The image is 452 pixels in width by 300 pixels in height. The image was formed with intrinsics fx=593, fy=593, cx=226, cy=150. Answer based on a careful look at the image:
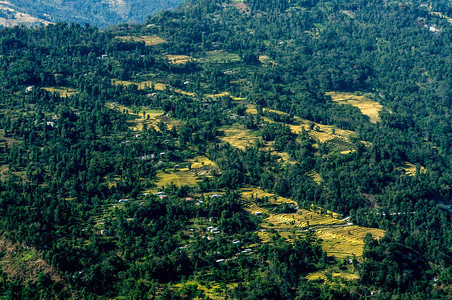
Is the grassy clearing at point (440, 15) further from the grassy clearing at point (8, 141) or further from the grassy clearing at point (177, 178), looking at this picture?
the grassy clearing at point (8, 141)

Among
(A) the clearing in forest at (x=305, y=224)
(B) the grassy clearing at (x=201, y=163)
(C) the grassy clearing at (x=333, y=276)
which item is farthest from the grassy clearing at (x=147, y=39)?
(C) the grassy clearing at (x=333, y=276)

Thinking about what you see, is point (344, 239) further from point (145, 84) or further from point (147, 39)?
point (147, 39)

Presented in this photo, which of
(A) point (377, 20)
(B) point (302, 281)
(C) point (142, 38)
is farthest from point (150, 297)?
(A) point (377, 20)

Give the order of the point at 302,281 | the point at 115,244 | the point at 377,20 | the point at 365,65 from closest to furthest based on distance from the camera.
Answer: the point at 302,281 → the point at 115,244 → the point at 365,65 → the point at 377,20

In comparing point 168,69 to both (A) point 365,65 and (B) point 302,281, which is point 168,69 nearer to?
(A) point 365,65

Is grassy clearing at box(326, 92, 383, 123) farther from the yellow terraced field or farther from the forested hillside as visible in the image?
the yellow terraced field

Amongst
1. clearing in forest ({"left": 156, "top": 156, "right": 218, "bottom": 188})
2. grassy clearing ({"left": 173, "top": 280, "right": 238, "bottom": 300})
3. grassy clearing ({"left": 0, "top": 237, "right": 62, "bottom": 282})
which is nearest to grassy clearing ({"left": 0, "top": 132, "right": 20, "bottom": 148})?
clearing in forest ({"left": 156, "top": 156, "right": 218, "bottom": 188})

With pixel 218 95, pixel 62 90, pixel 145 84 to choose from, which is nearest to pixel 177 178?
pixel 218 95
